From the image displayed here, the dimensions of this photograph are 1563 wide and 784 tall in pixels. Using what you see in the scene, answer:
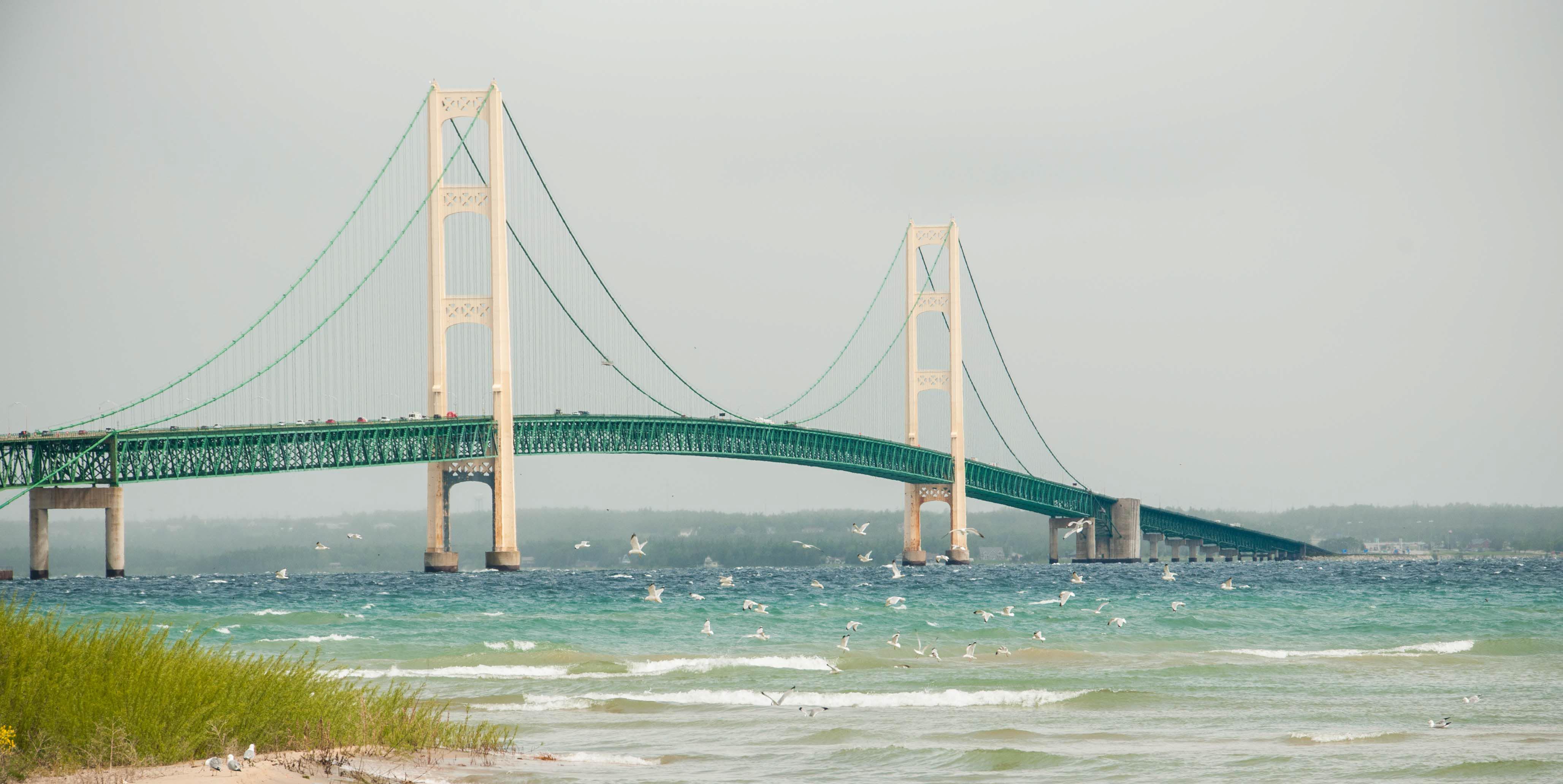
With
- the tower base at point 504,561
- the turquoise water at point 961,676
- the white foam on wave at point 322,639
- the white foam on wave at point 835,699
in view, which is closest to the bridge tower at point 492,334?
the tower base at point 504,561

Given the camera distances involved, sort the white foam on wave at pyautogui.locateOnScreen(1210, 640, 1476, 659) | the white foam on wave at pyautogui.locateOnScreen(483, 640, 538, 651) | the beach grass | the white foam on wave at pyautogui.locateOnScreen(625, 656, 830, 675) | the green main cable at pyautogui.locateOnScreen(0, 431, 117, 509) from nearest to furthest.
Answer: the beach grass < the white foam on wave at pyautogui.locateOnScreen(625, 656, 830, 675) < the white foam on wave at pyautogui.locateOnScreen(1210, 640, 1476, 659) < the white foam on wave at pyautogui.locateOnScreen(483, 640, 538, 651) < the green main cable at pyautogui.locateOnScreen(0, 431, 117, 509)

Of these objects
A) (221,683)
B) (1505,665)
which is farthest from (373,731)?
(1505,665)

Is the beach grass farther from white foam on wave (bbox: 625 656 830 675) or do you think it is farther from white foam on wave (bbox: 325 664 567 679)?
white foam on wave (bbox: 625 656 830 675)

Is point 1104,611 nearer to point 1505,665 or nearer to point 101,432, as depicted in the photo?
point 1505,665

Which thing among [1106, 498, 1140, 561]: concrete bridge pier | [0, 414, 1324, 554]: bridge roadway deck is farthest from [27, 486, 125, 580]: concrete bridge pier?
[1106, 498, 1140, 561]: concrete bridge pier

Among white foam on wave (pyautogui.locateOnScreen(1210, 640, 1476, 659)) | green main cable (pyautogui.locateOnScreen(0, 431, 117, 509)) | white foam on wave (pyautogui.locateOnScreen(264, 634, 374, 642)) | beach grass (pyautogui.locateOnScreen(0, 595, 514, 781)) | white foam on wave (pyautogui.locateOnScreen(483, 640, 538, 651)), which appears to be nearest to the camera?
beach grass (pyautogui.locateOnScreen(0, 595, 514, 781))

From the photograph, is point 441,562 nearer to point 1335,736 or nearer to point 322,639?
point 322,639

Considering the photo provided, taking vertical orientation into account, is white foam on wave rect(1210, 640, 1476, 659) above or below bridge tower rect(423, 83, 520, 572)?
below
